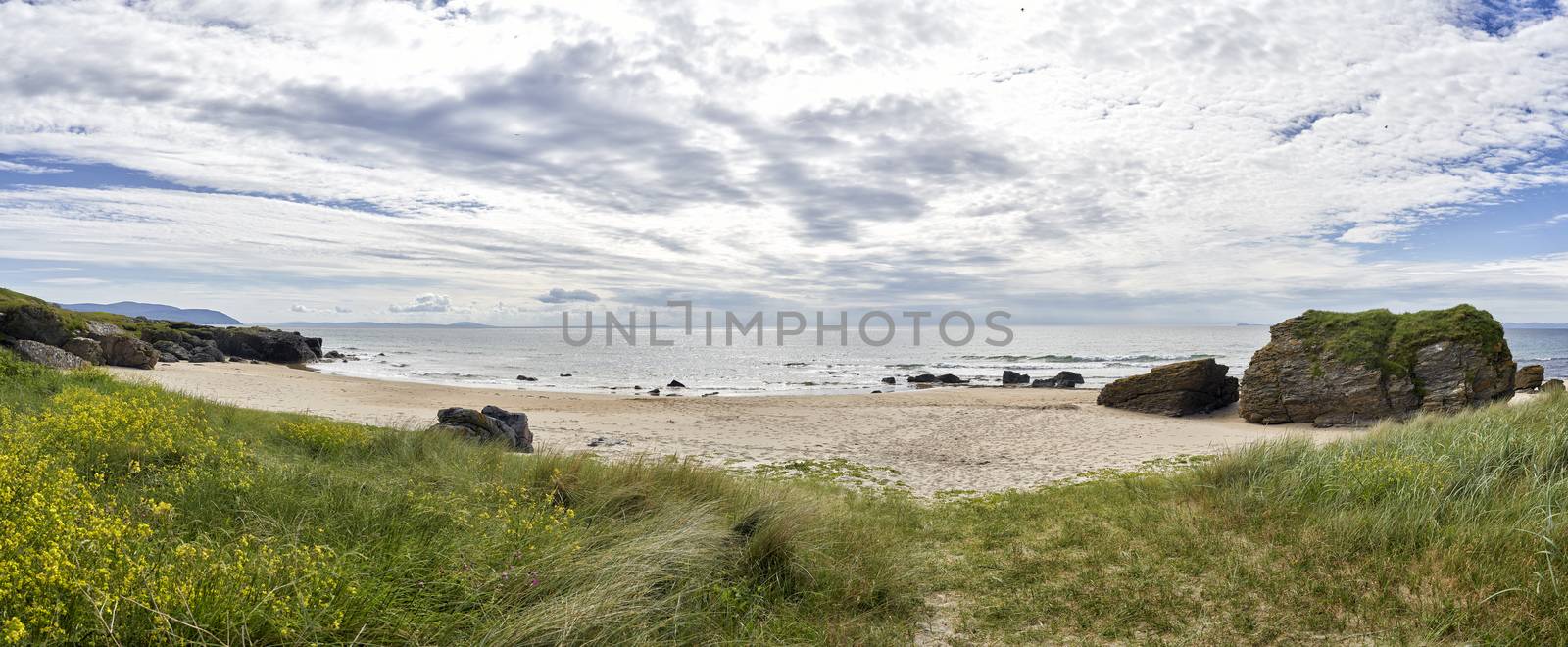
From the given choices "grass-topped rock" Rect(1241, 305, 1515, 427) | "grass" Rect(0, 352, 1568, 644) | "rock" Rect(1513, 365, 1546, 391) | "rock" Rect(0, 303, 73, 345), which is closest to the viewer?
"grass" Rect(0, 352, 1568, 644)

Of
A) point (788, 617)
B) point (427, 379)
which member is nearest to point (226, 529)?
point (788, 617)

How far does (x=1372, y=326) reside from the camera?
2120 centimetres

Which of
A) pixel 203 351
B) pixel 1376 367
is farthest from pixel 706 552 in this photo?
pixel 203 351

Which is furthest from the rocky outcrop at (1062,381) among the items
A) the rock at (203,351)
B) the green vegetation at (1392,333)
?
the rock at (203,351)

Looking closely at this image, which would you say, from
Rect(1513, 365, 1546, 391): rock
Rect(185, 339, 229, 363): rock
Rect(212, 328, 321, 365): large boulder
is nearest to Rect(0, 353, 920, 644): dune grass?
Rect(1513, 365, 1546, 391): rock

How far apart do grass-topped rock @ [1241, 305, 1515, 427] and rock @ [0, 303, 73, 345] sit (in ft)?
135

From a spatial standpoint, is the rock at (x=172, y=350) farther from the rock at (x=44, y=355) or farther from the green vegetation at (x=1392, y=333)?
the green vegetation at (x=1392, y=333)

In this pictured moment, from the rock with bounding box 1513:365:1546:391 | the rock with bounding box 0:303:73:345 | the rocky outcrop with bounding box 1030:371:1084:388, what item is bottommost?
the rocky outcrop with bounding box 1030:371:1084:388

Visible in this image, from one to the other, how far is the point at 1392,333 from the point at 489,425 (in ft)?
76.7

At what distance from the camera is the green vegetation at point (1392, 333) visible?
19766 millimetres

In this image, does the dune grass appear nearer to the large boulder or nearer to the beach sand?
the beach sand

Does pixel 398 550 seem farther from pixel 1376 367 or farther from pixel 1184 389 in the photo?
pixel 1184 389

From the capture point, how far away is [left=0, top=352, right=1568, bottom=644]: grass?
144 inches

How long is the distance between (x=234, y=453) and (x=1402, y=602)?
9602 millimetres
